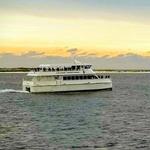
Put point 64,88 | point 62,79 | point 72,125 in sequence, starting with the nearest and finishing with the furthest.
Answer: point 72,125, point 62,79, point 64,88

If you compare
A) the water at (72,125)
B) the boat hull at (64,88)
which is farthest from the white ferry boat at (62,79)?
the water at (72,125)

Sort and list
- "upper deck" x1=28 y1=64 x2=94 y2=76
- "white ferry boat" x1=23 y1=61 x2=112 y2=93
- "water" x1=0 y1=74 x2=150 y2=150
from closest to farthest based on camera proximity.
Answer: "water" x1=0 y1=74 x2=150 y2=150 → "white ferry boat" x1=23 y1=61 x2=112 y2=93 → "upper deck" x1=28 y1=64 x2=94 y2=76

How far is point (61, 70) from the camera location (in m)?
110

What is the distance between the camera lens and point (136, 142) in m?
48.0

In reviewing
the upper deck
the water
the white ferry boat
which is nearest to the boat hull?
the white ferry boat

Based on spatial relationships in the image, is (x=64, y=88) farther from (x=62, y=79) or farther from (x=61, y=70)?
(x=61, y=70)

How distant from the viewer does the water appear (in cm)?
4722

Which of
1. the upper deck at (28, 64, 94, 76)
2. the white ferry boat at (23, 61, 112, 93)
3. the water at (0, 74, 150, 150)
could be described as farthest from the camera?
the upper deck at (28, 64, 94, 76)

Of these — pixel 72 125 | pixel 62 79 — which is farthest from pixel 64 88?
pixel 72 125

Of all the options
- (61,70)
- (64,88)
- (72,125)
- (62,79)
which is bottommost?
(72,125)

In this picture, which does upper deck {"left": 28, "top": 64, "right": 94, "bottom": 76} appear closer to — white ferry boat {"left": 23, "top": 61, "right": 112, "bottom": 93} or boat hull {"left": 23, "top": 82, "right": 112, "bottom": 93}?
white ferry boat {"left": 23, "top": 61, "right": 112, "bottom": 93}

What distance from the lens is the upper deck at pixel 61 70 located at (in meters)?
109

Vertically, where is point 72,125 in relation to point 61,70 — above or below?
below

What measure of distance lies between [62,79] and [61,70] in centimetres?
194
